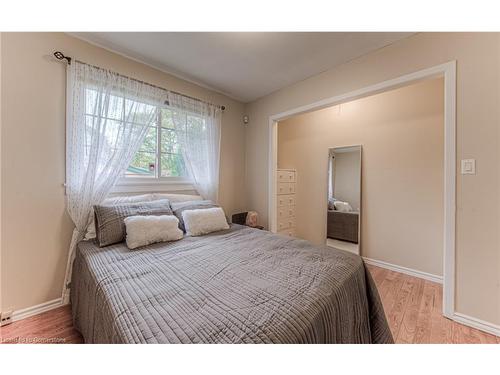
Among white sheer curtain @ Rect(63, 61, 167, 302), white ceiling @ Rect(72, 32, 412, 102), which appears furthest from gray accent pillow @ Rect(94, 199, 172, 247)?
white ceiling @ Rect(72, 32, 412, 102)

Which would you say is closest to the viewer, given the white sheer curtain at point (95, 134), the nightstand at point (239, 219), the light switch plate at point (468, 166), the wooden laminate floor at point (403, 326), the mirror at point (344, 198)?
the wooden laminate floor at point (403, 326)

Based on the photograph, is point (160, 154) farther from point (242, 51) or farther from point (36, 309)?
point (36, 309)

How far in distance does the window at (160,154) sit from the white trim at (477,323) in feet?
9.85

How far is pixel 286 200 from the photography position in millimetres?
3531

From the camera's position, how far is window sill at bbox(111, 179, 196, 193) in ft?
7.17

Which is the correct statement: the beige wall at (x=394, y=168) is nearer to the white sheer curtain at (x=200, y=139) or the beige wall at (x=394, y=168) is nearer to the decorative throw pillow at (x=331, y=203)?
the decorative throw pillow at (x=331, y=203)

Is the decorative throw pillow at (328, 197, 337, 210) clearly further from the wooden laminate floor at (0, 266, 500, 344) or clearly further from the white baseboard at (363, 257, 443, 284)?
the wooden laminate floor at (0, 266, 500, 344)

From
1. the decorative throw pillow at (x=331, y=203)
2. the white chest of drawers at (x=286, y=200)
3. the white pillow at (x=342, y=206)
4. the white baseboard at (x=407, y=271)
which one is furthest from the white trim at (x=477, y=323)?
the white chest of drawers at (x=286, y=200)

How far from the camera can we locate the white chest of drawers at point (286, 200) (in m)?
3.36
